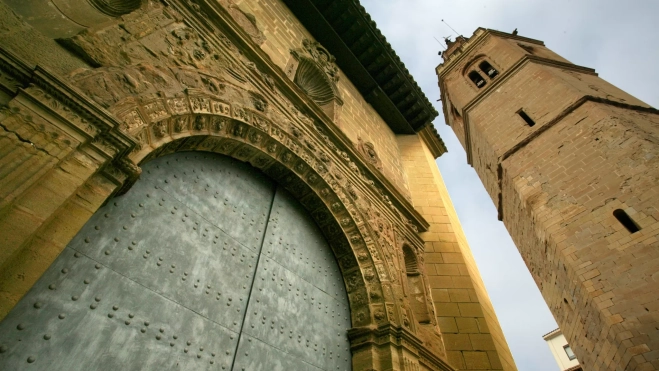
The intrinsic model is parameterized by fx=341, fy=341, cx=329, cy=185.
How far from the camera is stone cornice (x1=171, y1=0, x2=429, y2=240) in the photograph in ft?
13.2

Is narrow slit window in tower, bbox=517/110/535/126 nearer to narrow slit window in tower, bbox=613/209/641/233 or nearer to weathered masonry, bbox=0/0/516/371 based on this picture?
narrow slit window in tower, bbox=613/209/641/233

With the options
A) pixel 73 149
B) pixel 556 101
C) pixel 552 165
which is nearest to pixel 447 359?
pixel 73 149

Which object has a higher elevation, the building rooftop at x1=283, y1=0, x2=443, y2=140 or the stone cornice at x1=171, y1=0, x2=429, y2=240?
the building rooftop at x1=283, y1=0, x2=443, y2=140

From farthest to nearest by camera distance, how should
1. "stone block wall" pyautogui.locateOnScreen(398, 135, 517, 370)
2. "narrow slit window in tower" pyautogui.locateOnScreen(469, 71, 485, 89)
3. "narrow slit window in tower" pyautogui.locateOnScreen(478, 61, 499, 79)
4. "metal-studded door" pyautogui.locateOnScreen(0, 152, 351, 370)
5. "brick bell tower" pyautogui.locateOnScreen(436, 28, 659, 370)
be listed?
"narrow slit window in tower" pyautogui.locateOnScreen(469, 71, 485, 89) < "narrow slit window in tower" pyautogui.locateOnScreen(478, 61, 499, 79) < "brick bell tower" pyautogui.locateOnScreen(436, 28, 659, 370) < "stone block wall" pyautogui.locateOnScreen(398, 135, 517, 370) < "metal-studded door" pyautogui.locateOnScreen(0, 152, 351, 370)

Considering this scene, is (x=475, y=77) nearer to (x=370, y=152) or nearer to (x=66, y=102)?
(x=370, y=152)

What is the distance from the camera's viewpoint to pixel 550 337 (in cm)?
2994

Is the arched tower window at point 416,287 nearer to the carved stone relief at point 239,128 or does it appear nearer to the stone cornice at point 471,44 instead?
Result: the carved stone relief at point 239,128

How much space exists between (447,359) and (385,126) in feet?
19.8

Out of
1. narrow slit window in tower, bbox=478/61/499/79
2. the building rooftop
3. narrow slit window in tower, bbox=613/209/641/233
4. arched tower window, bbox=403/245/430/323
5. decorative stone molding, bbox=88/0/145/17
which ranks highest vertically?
narrow slit window in tower, bbox=478/61/499/79

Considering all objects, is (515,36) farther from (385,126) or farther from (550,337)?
(550,337)

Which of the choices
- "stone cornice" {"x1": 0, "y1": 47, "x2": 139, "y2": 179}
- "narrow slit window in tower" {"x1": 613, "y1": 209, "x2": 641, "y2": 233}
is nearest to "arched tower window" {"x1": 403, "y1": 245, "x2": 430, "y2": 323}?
"narrow slit window in tower" {"x1": 613, "y1": 209, "x2": 641, "y2": 233}

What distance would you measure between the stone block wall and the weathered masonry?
0.11 feet

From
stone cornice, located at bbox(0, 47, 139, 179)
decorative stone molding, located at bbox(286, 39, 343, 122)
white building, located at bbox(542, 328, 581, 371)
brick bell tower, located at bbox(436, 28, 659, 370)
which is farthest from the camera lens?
white building, located at bbox(542, 328, 581, 371)

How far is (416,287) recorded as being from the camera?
5.33 metres
